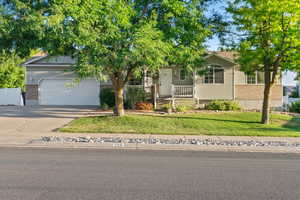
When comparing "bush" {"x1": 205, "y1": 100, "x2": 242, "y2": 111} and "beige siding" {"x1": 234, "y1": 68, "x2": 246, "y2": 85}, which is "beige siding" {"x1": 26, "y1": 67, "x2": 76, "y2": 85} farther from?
"beige siding" {"x1": 234, "y1": 68, "x2": 246, "y2": 85}

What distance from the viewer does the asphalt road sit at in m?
4.42

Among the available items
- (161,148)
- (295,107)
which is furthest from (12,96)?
(295,107)

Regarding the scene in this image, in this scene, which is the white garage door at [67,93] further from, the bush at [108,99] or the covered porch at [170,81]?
the covered porch at [170,81]

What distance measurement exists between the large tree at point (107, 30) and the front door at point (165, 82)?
896cm

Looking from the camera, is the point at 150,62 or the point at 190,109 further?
the point at 190,109

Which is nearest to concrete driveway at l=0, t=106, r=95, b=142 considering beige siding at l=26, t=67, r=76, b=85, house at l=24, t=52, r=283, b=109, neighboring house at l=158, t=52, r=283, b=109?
house at l=24, t=52, r=283, b=109

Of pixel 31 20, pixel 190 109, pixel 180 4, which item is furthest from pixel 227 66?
pixel 31 20

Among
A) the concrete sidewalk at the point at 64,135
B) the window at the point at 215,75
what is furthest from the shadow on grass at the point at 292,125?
the window at the point at 215,75

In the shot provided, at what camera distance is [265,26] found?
478 inches

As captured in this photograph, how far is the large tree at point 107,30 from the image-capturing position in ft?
30.0

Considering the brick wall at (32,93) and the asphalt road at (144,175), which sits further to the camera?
the brick wall at (32,93)

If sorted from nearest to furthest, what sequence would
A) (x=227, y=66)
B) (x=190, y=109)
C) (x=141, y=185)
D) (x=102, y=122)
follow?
(x=141, y=185) < (x=102, y=122) < (x=190, y=109) < (x=227, y=66)

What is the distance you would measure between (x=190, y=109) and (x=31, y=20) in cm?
1299

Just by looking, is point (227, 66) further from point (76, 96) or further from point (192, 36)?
point (76, 96)
